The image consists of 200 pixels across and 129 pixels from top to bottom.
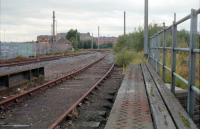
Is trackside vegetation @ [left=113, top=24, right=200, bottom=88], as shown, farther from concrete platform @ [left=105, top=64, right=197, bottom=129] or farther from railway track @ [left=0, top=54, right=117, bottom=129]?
railway track @ [left=0, top=54, right=117, bottom=129]

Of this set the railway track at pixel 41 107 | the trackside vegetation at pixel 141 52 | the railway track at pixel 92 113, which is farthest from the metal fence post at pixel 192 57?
the railway track at pixel 41 107

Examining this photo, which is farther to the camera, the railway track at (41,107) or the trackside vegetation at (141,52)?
the railway track at (41,107)

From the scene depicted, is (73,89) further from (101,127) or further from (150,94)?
(101,127)

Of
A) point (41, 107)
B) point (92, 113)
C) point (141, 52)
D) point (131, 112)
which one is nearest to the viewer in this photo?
point (131, 112)

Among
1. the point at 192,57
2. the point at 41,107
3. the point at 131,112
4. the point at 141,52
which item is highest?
the point at 192,57

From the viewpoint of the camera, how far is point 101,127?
8.78 meters

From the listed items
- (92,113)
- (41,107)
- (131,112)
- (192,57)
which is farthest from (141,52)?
(192,57)

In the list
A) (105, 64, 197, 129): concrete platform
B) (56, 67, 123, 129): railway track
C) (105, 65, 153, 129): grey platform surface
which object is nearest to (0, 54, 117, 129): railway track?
(56, 67, 123, 129): railway track

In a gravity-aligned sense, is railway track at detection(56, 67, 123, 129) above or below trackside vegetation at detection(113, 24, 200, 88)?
below

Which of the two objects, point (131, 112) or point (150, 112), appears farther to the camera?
point (131, 112)

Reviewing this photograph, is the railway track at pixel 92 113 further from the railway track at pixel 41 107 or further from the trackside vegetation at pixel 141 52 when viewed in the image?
the trackside vegetation at pixel 141 52

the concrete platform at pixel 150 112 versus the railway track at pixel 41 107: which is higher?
the concrete platform at pixel 150 112

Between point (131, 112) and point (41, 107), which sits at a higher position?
point (131, 112)

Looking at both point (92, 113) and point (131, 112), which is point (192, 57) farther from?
point (92, 113)
